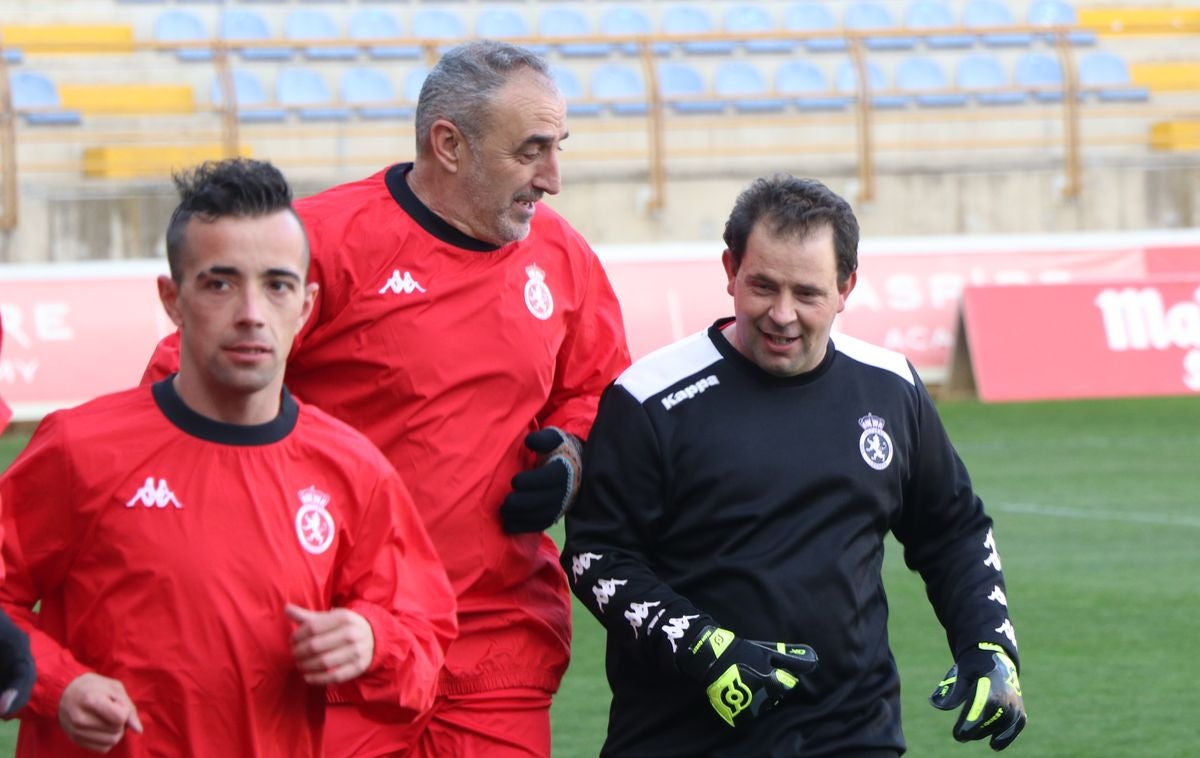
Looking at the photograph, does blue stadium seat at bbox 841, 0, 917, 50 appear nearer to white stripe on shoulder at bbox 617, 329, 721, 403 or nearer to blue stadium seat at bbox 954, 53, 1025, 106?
blue stadium seat at bbox 954, 53, 1025, 106

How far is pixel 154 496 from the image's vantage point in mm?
2916

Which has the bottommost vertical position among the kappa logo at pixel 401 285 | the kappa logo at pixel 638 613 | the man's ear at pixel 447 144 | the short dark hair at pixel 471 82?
the kappa logo at pixel 638 613

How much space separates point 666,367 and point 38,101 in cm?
1722

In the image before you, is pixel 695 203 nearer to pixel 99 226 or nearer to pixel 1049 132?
pixel 1049 132

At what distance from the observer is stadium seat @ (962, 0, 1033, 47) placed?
23.3 meters

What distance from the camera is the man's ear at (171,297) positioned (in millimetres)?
2996

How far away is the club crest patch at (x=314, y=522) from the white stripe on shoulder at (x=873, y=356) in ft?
4.05

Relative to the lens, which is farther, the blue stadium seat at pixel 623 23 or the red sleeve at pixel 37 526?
the blue stadium seat at pixel 623 23

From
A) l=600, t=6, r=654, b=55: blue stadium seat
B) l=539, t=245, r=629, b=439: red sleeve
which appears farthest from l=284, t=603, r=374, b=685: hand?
l=600, t=6, r=654, b=55: blue stadium seat

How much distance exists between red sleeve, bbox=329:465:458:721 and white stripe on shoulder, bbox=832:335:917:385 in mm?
1055

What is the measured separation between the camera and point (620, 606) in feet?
11.6

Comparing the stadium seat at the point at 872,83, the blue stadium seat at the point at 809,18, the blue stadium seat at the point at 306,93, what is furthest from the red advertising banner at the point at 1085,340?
the blue stadium seat at the point at 306,93

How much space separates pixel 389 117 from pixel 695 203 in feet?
11.1

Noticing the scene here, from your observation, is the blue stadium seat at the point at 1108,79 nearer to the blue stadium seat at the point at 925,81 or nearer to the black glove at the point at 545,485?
the blue stadium seat at the point at 925,81
